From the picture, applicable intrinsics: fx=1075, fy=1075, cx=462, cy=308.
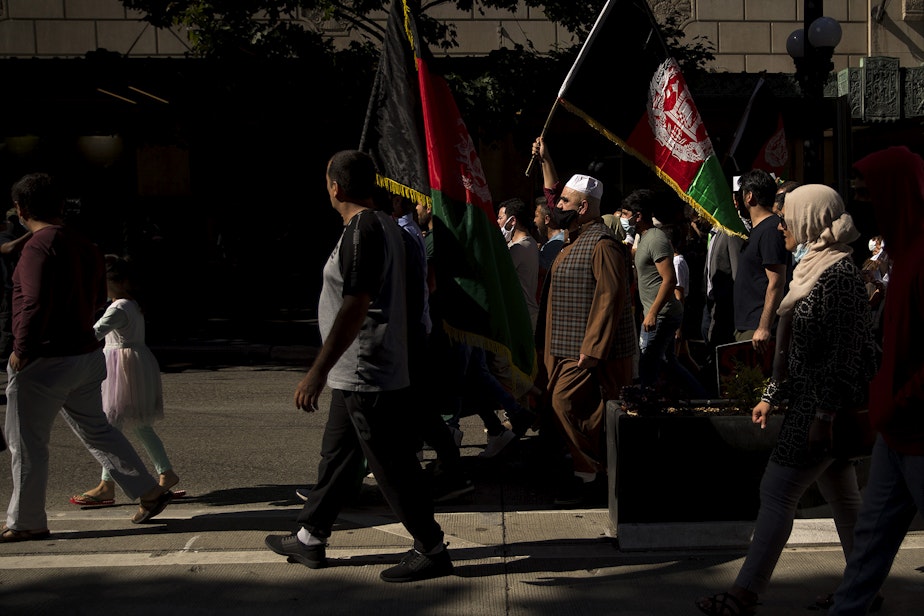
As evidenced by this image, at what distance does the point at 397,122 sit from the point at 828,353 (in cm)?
287

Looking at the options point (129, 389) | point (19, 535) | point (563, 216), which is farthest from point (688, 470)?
point (19, 535)

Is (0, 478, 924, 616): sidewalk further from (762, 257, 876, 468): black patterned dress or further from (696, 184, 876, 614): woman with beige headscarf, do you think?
(762, 257, 876, 468): black patterned dress

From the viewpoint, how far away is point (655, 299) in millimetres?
7711

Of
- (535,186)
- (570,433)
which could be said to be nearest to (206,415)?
(570,433)

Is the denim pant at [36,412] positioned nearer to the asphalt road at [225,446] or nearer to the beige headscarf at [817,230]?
the asphalt road at [225,446]

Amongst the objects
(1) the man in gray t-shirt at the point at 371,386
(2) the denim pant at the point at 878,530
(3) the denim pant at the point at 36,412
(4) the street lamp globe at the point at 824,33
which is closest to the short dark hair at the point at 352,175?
(1) the man in gray t-shirt at the point at 371,386

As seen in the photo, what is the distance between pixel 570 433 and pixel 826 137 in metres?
16.6

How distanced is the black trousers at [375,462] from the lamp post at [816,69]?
7072 millimetres

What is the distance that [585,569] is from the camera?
4.81 m

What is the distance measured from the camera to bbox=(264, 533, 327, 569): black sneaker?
478 centimetres

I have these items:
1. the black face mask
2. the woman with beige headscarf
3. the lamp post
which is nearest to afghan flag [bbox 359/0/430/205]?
the black face mask

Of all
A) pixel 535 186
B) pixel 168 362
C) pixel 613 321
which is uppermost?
pixel 535 186

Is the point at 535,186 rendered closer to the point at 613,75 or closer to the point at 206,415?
the point at 206,415

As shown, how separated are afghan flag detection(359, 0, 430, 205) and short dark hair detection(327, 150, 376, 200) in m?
1.11
